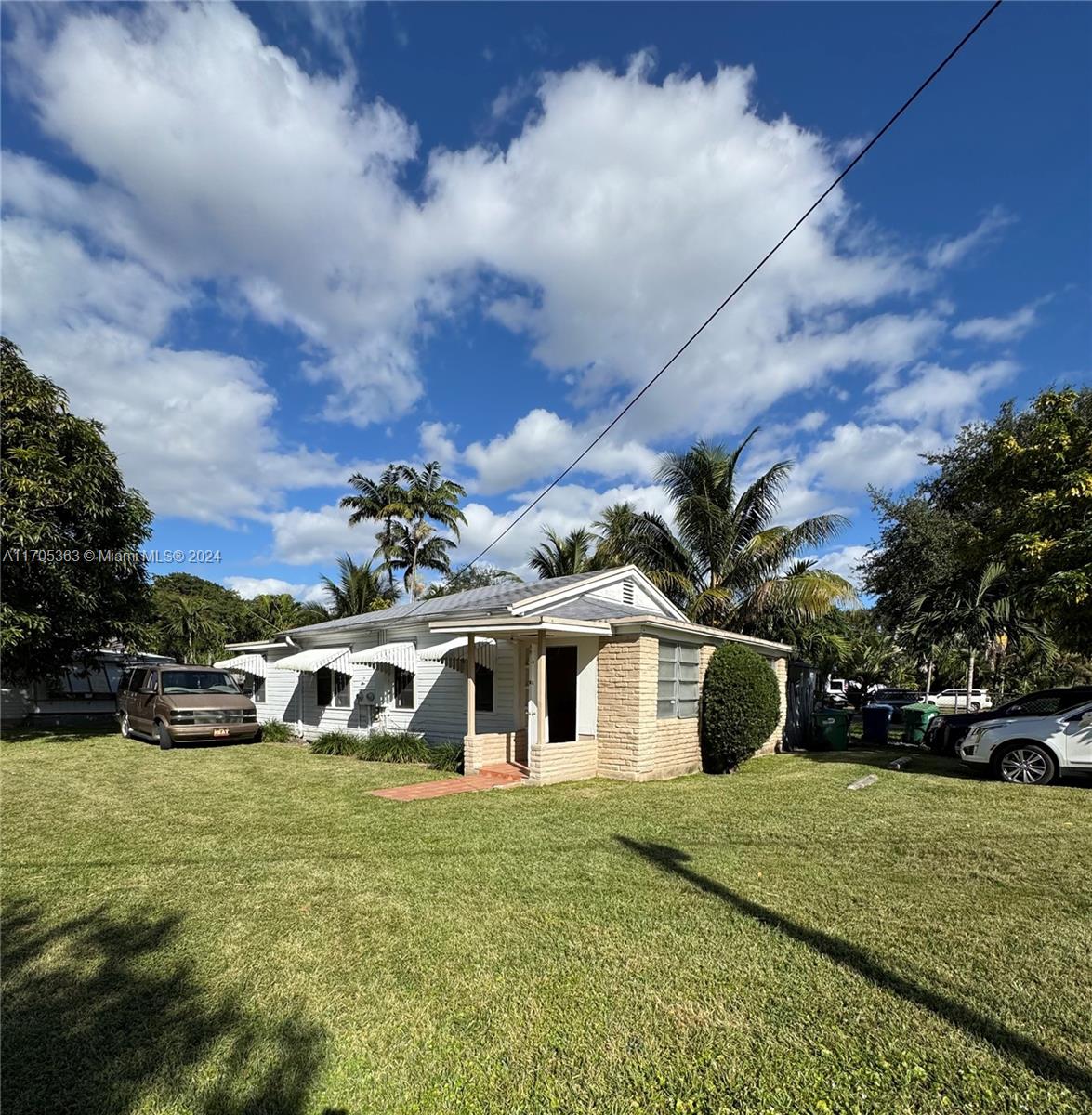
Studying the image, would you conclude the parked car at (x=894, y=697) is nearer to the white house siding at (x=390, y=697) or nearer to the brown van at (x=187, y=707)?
the white house siding at (x=390, y=697)

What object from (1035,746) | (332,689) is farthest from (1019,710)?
(332,689)

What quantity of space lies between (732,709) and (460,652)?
5544mm

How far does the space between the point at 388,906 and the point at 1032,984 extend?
14.4 ft

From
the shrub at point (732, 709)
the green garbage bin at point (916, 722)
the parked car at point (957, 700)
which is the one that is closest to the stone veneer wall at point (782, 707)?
the shrub at point (732, 709)

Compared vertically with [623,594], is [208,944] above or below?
below

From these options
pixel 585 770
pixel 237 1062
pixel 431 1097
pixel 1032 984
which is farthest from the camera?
pixel 585 770

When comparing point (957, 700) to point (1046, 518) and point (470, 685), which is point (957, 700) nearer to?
point (1046, 518)

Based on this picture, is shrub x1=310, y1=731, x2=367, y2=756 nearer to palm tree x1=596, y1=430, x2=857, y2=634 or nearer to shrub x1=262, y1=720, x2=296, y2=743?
shrub x1=262, y1=720, x2=296, y2=743

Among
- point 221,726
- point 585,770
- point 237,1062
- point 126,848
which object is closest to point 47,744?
point 221,726

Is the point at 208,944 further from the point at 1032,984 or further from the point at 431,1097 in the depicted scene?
the point at 1032,984

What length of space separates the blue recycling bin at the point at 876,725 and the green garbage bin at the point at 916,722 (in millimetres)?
531

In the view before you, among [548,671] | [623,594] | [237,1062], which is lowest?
[237,1062]

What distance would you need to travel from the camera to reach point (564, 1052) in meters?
3.29

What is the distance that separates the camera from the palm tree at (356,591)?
31172 mm
